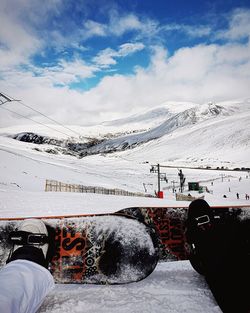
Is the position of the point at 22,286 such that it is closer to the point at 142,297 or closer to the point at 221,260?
the point at 142,297

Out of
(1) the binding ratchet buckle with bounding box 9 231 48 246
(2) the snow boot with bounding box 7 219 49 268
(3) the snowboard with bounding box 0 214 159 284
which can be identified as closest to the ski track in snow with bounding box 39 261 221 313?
(3) the snowboard with bounding box 0 214 159 284

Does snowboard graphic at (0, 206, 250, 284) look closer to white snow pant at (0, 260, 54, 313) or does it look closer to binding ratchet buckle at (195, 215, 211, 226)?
binding ratchet buckle at (195, 215, 211, 226)

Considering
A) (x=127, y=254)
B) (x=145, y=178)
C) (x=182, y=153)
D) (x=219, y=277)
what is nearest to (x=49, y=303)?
(x=127, y=254)

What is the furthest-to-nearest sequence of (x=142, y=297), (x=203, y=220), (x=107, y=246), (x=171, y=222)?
(x=171, y=222) < (x=107, y=246) < (x=203, y=220) < (x=142, y=297)

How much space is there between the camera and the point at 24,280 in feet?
3.93

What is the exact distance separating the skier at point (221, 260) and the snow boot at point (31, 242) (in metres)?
1.04

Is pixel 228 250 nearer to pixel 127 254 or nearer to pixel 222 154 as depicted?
pixel 127 254

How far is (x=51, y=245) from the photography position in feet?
6.91

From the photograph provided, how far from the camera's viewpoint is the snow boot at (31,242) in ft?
5.15

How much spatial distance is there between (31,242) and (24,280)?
648 millimetres

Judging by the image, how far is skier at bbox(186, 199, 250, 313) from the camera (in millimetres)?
1270

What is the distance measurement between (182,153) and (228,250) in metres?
124

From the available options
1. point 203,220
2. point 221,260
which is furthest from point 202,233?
point 221,260

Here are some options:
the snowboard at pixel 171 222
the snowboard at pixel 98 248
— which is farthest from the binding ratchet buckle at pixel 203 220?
the snowboard at pixel 171 222
